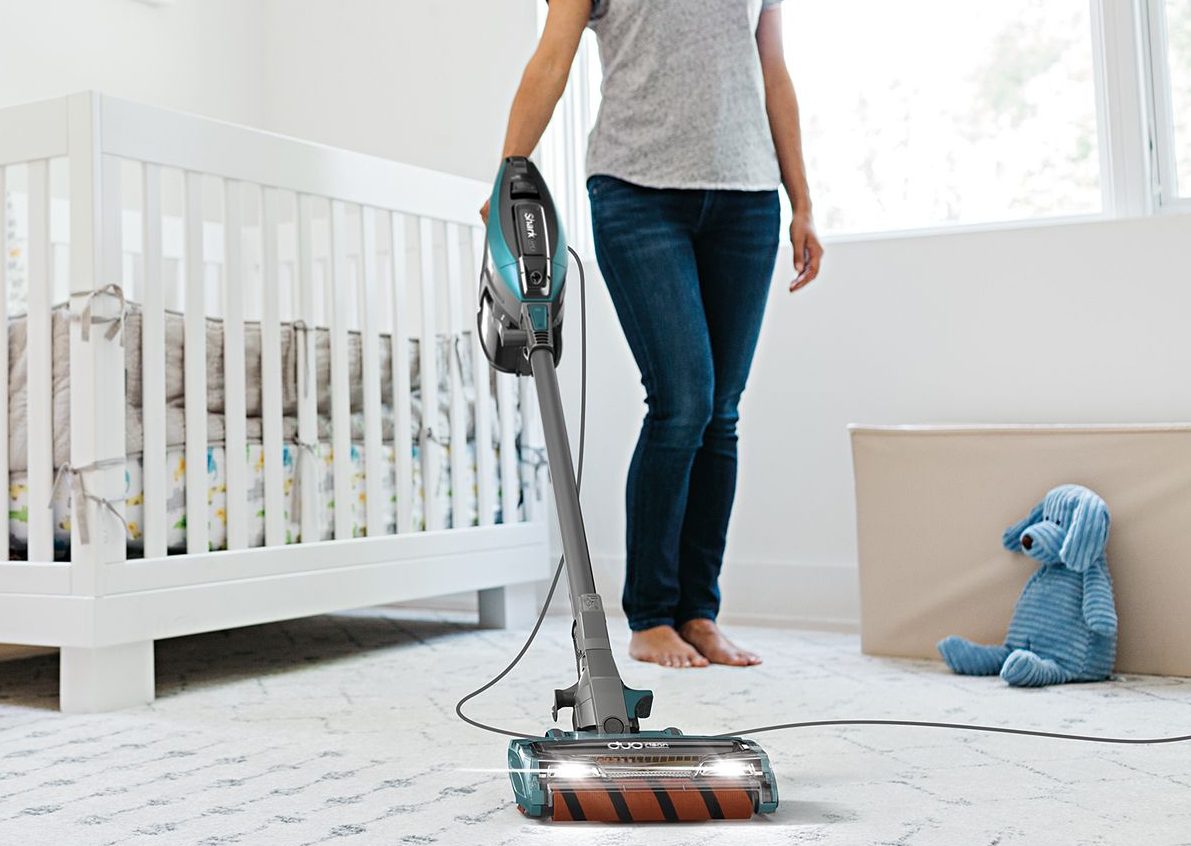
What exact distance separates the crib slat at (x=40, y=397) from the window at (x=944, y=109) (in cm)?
147

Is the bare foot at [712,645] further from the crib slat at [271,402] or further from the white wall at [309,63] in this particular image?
the white wall at [309,63]

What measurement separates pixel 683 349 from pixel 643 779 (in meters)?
0.91

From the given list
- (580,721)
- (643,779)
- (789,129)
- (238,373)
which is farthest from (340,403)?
(643,779)

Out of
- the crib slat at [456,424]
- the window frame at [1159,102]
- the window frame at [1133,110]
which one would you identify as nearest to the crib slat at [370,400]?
the crib slat at [456,424]

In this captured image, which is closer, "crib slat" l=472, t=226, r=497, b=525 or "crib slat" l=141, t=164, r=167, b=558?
"crib slat" l=141, t=164, r=167, b=558

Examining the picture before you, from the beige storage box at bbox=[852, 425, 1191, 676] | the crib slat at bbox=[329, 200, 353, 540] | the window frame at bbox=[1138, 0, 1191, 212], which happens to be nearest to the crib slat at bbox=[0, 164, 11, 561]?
the crib slat at bbox=[329, 200, 353, 540]

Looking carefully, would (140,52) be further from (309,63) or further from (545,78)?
(545,78)

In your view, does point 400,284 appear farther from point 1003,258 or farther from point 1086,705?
point 1086,705

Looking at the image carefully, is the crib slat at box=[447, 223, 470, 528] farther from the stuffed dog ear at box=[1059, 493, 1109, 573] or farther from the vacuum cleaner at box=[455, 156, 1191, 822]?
the stuffed dog ear at box=[1059, 493, 1109, 573]

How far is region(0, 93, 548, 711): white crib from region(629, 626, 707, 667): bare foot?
447 millimetres

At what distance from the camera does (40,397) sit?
1.67 m

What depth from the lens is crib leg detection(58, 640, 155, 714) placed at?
161 cm

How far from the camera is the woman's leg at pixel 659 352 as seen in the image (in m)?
1.81

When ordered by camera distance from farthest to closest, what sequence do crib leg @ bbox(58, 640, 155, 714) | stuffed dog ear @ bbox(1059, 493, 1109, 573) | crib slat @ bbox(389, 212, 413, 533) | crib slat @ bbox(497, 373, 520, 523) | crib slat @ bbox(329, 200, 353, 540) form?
crib slat @ bbox(497, 373, 520, 523), crib slat @ bbox(389, 212, 413, 533), crib slat @ bbox(329, 200, 353, 540), stuffed dog ear @ bbox(1059, 493, 1109, 573), crib leg @ bbox(58, 640, 155, 714)
